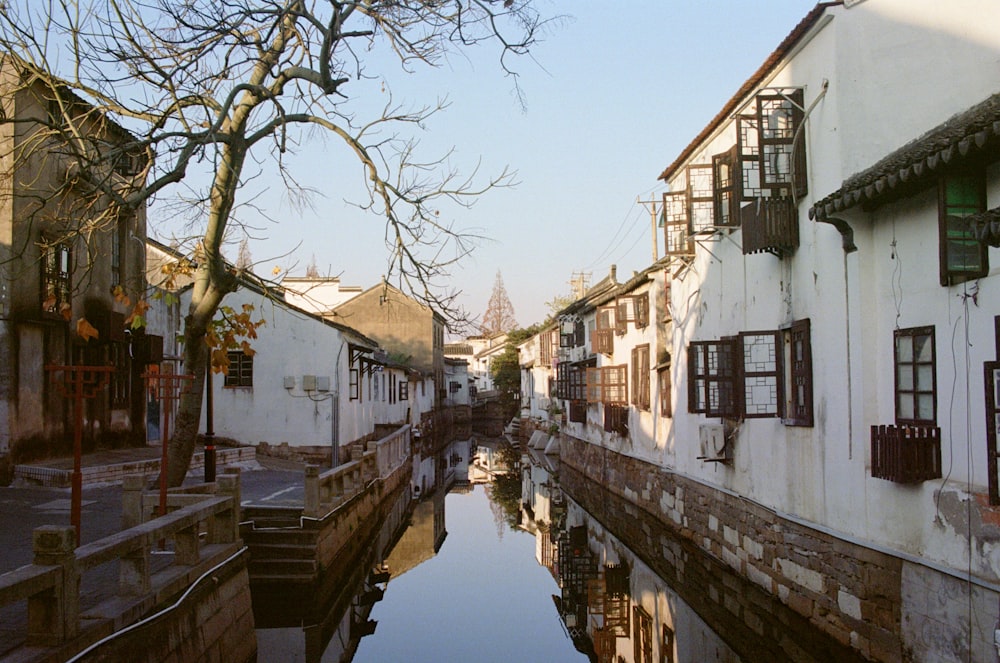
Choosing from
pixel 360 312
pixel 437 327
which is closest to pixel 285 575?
pixel 360 312

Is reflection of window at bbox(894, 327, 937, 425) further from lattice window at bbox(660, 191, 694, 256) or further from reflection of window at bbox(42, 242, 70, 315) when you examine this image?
reflection of window at bbox(42, 242, 70, 315)

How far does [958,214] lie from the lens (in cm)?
763

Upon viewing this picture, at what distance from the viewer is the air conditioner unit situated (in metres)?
14.0

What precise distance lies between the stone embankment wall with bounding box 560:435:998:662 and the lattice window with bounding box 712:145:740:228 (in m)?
4.53

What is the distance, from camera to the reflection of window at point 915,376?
8.25 m

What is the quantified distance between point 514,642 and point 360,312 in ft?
118

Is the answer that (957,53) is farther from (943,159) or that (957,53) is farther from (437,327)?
(437,327)

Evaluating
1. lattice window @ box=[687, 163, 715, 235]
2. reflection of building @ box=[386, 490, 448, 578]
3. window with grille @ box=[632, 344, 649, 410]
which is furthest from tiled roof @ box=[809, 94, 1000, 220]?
window with grille @ box=[632, 344, 649, 410]

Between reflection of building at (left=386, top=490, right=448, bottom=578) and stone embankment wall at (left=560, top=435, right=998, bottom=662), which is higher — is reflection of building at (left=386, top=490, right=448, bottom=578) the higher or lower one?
the lower one

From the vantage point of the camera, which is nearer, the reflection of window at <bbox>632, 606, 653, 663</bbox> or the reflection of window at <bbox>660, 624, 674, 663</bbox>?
the reflection of window at <bbox>660, 624, 674, 663</bbox>

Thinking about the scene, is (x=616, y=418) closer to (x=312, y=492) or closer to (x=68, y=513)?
(x=312, y=492)

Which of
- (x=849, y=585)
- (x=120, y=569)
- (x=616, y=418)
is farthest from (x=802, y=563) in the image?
(x=616, y=418)

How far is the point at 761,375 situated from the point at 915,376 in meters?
3.28

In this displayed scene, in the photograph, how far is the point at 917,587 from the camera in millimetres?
8156
